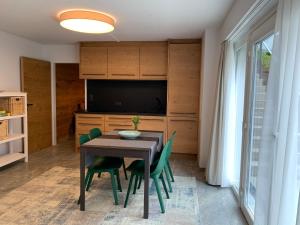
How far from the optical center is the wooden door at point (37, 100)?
5023 millimetres

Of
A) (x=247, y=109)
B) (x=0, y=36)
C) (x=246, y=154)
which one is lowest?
(x=246, y=154)

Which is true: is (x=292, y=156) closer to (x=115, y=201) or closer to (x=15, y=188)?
(x=115, y=201)

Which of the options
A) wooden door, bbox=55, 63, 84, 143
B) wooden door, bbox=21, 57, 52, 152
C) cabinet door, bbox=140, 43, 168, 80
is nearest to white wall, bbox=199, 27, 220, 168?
cabinet door, bbox=140, 43, 168, 80

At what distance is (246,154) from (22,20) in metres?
3.64

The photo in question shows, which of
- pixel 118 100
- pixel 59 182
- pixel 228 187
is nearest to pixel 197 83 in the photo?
pixel 118 100

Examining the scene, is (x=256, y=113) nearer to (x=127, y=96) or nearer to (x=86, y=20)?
(x=86, y=20)

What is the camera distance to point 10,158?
165 inches

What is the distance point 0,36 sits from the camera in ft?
14.4

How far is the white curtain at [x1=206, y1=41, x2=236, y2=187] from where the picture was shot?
3293 mm

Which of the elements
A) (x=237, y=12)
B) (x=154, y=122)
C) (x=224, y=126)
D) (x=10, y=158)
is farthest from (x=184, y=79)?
(x=10, y=158)

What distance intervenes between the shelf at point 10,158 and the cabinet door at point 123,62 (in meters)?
2.38

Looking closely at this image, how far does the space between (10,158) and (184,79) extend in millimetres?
3511

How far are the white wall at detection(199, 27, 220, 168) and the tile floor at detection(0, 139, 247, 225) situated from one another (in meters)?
0.53

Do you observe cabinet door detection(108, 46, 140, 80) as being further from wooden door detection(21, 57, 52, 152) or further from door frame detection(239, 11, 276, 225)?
door frame detection(239, 11, 276, 225)
